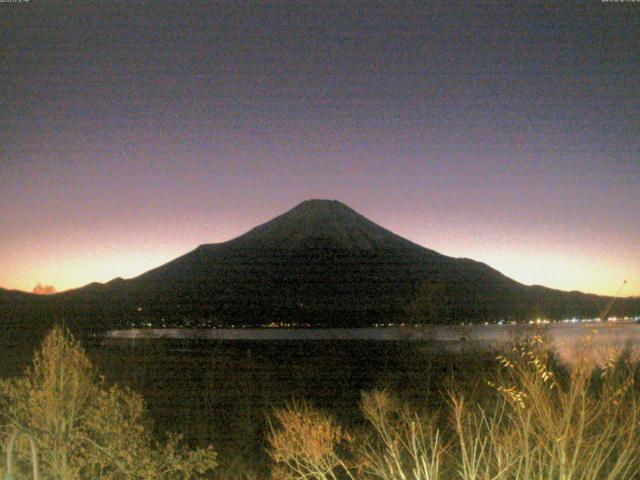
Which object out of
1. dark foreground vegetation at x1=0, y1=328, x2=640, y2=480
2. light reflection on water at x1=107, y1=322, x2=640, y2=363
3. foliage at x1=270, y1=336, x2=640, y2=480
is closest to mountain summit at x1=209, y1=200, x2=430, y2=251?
light reflection on water at x1=107, y1=322, x2=640, y2=363

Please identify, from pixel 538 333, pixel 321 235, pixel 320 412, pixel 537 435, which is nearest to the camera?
pixel 537 435

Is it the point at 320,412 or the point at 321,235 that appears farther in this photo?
the point at 321,235

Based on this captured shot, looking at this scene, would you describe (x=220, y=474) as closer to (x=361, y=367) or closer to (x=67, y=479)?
(x=67, y=479)

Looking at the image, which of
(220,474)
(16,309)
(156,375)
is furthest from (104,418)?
(16,309)

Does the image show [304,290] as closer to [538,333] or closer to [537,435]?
[538,333]

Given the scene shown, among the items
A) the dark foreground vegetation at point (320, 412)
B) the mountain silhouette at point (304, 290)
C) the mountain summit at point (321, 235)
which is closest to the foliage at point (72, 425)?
the dark foreground vegetation at point (320, 412)

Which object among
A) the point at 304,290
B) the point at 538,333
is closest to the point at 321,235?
the point at 304,290
